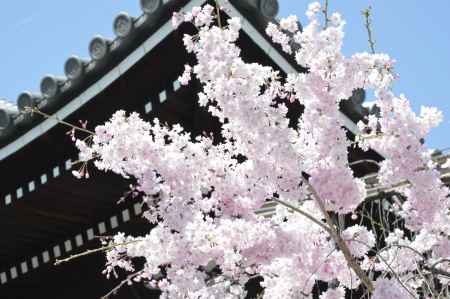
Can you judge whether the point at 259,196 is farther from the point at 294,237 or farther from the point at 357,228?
the point at 357,228

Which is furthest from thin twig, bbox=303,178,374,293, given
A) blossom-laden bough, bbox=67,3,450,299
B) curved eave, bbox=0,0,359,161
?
curved eave, bbox=0,0,359,161

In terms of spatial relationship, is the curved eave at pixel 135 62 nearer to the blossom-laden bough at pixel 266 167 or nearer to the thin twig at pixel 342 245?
the blossom-laden bough at pixel 266 167

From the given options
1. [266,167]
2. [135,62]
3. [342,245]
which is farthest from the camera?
[135,62]

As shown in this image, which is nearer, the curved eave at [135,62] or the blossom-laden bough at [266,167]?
the blossom-laden bough at [266,167]

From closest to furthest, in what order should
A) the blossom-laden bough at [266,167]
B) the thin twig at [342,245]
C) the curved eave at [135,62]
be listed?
the thin twig at [342,245], the blossom-laden bough at [266,167], the curved eave at [135,62]

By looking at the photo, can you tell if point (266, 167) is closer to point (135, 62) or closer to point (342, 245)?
point (342, 245)

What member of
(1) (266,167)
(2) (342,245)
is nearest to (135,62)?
(1) (266,167)

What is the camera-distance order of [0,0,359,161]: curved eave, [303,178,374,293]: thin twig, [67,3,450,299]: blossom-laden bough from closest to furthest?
[303,178,374,293]: thin twig → [67,3,450,299]: blossom-laden bough → [0,0,359,161]: curved eave

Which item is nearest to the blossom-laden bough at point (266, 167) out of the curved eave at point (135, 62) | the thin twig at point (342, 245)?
the thin twig at point (342, 245)

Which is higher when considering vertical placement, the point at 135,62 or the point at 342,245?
the point at 135,62

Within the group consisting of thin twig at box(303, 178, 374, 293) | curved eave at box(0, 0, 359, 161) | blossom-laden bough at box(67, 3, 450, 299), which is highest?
curved eave at box(0, 0, 359, 161)

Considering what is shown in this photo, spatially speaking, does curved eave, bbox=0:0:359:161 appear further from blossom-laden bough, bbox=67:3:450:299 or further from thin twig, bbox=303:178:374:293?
thin twig, bbox=303:178:374:293

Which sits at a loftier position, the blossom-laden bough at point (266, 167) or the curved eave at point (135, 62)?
the curved eave at point (135, 62)

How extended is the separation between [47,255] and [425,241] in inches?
193
